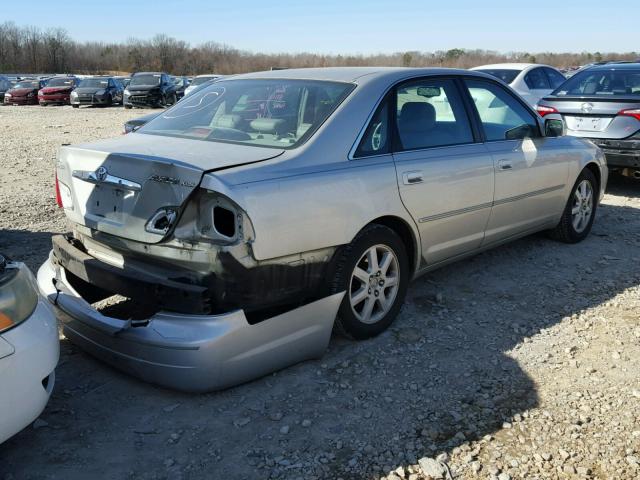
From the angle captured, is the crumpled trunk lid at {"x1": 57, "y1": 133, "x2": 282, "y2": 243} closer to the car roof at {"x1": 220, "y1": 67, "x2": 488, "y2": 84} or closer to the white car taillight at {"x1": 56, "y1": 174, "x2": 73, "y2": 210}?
the white car taillight at {"x1": 56, "y1": 174, "x2": 73, "y2": 210}

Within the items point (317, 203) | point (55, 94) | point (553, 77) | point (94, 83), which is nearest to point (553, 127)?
point (317, 203)

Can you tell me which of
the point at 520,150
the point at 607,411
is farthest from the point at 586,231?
the point at 607,411

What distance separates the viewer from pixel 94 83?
1176 inches

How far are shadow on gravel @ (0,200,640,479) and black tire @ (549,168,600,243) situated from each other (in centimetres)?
151

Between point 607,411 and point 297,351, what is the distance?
1617 millimetres

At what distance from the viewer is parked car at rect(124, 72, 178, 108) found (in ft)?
89.1

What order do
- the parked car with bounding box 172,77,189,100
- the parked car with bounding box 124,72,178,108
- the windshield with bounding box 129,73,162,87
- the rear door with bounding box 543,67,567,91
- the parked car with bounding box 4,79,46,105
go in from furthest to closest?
the parked car with bounding box 4,79,46,105 < the parked car with bounding box 172,77,189,100 < the windshield with bounding box 129,73,162,87 < the parked car with bounding box 124,72,178,108 < the rear door with bounding box 543,67,567,91

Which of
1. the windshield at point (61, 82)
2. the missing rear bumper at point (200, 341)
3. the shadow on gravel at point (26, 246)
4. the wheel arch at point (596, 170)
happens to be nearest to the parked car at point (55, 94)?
the windshield at point (61, 82)

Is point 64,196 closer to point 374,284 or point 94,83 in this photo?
point 374,284

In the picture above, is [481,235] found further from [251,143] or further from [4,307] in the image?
[4,307]

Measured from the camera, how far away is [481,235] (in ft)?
15.2

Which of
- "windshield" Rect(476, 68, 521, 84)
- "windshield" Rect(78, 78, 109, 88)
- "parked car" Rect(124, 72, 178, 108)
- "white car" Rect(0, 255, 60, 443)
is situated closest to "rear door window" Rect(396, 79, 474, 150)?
"white car" Rect(0, 255, 60, 443)

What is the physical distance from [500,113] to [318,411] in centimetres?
300

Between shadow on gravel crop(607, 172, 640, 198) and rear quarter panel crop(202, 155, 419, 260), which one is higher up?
rear quarter panel crop(202, 155, 419, 260)
